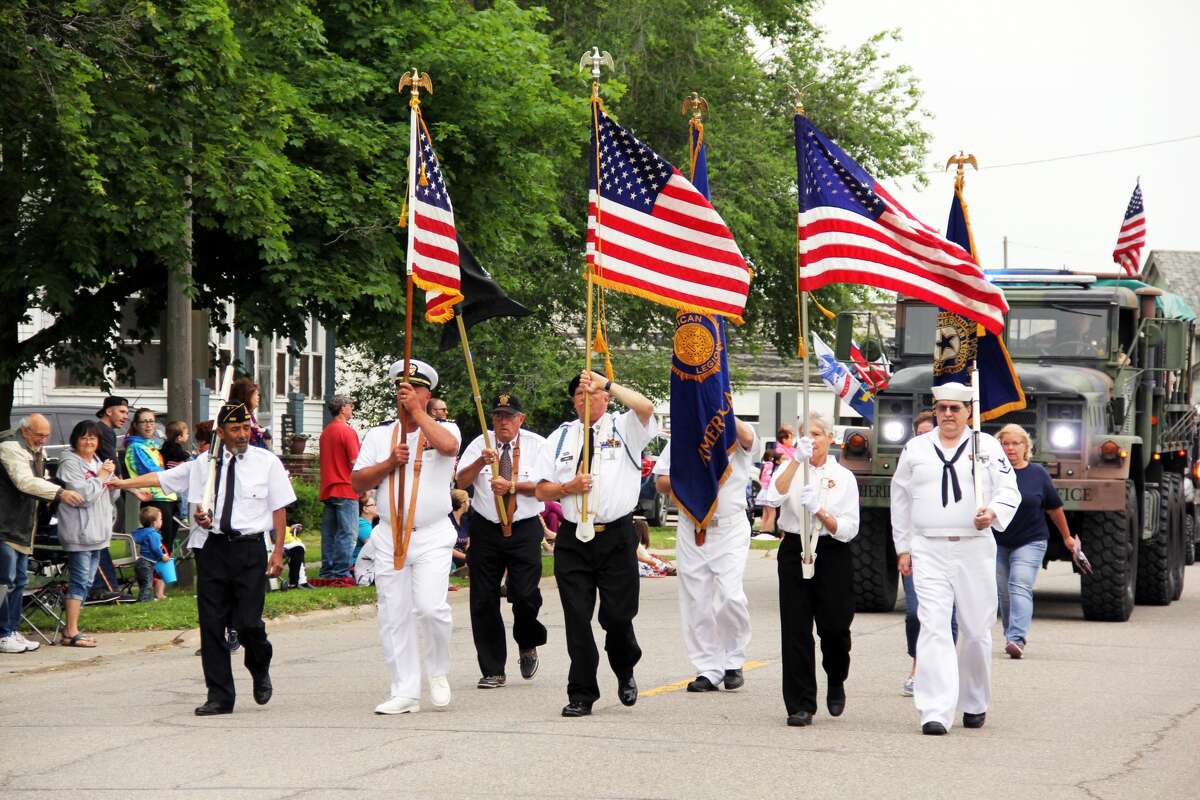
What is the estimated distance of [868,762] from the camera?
912cm

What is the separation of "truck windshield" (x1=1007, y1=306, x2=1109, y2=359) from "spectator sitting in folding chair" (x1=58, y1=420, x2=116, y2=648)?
9.26m

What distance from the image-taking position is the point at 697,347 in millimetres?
12289

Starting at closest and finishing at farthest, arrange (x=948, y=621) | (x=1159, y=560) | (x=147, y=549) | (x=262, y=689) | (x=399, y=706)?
1. (x=948, y=621)
2. (x=399, y=706)
3. (x=262, y=689)
4. (x=147, y=549)
5. (x=1159, y=560)

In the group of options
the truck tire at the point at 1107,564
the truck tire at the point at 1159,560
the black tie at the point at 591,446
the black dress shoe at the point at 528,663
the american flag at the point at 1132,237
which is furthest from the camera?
the american flag at the point at 1132,237

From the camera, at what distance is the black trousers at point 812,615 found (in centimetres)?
1037

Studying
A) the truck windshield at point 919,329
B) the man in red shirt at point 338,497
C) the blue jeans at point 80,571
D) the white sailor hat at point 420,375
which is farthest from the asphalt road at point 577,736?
the truck windshield at point 919,329

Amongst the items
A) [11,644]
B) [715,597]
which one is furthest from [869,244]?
[11,644]

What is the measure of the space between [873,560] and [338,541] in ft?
18.5

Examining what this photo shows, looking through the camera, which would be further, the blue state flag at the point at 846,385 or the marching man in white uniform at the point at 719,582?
the blue state flag at the point at 846,385

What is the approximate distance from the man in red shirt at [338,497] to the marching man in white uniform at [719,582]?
7.50m

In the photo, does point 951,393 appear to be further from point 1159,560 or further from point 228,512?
point 1159,560

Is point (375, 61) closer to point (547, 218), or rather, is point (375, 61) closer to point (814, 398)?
point (547, 218)

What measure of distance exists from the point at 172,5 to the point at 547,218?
9.65m

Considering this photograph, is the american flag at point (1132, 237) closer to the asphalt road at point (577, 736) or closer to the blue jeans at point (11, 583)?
the asphalt road at point (577, 736)
